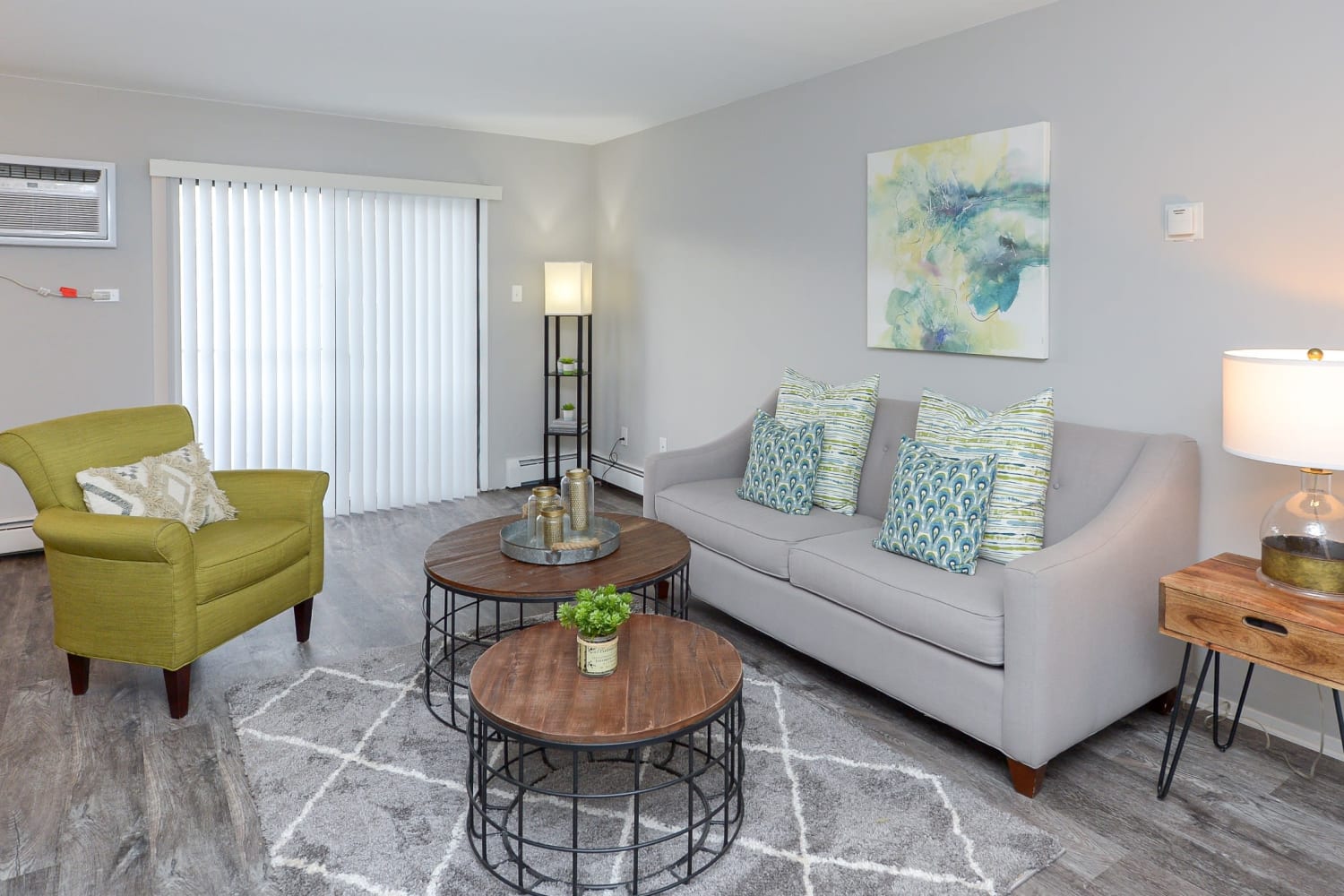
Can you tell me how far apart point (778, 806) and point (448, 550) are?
1.40m

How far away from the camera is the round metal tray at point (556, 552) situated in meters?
2.87

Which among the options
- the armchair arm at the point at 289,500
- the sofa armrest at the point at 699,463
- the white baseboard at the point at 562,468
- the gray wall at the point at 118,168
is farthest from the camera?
the white baseboard at the point at 562,468

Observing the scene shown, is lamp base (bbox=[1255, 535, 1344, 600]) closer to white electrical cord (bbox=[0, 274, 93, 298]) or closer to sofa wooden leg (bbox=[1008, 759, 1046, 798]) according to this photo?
sofa wooden leg (bbox=[1008, 759, 1046, 798])

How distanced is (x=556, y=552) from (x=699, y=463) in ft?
4.52

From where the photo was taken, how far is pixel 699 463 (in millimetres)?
4105

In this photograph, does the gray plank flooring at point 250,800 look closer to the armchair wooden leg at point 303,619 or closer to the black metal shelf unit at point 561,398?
the armchair wooden leg at point 303,619

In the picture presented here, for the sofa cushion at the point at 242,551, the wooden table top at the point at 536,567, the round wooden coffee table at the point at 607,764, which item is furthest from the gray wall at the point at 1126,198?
the sofa cushion at the point at 242,551

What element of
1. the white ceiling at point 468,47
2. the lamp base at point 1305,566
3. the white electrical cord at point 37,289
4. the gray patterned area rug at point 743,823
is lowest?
the gray patterned area rug at point 743,823

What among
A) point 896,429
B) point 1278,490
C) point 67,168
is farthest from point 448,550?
point 67,168

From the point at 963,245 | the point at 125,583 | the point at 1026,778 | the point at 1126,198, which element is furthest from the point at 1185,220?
the point at 125,583

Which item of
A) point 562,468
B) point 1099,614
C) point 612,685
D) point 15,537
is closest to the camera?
point 612,685

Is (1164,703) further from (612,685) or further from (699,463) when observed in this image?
(699,463)

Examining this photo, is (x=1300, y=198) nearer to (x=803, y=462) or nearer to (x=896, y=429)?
(x=896, y=429)

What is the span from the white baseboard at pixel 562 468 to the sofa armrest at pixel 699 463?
1764mm
